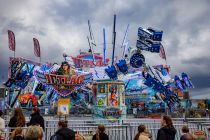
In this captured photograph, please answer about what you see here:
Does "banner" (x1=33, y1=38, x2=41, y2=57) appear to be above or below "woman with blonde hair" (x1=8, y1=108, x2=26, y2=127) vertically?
above

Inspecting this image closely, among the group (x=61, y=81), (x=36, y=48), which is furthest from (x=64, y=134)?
(x=36, y=48)

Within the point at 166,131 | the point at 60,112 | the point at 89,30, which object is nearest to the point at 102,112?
the point at 60,112

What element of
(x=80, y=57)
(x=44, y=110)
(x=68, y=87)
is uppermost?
(x=80, y=57)

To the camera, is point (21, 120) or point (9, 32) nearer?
point (21, 120)

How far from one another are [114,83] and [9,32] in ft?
134

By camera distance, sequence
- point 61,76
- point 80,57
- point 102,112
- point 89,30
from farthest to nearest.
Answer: point 80,57 < point 89,30 < point 61,76 < point 102,112

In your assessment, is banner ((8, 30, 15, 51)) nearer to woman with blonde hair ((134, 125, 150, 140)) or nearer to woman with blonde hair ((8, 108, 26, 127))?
woman with blonde hair ((8, 108, 26, 127))

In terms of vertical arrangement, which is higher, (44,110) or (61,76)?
(61,76)

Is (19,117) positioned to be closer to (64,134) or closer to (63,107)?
(64,134)

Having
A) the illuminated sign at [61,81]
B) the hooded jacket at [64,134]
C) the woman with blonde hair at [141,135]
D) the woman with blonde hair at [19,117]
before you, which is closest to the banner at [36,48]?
the illuminated sign at [61,81]

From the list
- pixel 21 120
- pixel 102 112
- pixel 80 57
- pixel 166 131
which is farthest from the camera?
pixel 80 57

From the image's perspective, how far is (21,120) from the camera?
9031 mm

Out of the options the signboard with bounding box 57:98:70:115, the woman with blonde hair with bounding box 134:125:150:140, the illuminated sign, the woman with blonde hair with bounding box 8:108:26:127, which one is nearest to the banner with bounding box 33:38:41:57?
the illuminated sign

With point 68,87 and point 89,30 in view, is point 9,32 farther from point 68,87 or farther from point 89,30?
point 68,87
